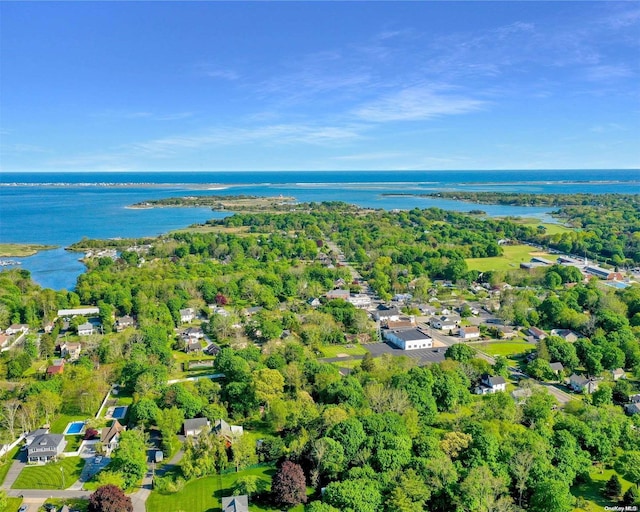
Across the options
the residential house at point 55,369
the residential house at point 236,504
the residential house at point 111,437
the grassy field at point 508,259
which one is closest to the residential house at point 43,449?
the residential house at point 111,437

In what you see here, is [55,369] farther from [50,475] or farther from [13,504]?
[13,504]

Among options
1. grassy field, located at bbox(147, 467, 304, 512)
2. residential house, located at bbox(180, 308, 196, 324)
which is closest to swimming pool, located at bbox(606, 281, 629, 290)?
residential house, located at bbox(180, 308, 196, 324)

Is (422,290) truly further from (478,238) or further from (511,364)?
(478,238)

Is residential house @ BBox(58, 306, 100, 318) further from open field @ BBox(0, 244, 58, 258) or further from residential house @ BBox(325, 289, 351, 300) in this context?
open field @ BBox(0, 244, 58, 258)

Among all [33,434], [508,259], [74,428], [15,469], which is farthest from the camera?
[508,259]

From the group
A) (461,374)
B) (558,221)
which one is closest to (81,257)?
(461,374)

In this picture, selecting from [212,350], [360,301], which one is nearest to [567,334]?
[360,301]
